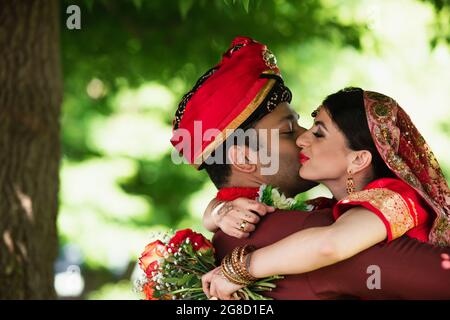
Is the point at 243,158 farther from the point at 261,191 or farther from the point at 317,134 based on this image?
the point at 317,134

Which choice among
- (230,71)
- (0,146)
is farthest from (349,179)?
(0,146)

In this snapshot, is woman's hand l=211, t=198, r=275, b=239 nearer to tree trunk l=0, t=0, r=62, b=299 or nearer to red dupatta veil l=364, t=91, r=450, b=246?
red dupatta veil l=364, t=91, r=450, b=246

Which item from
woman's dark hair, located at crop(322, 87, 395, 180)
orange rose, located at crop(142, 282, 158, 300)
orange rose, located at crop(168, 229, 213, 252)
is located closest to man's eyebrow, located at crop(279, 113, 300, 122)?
woman's dark hair, located at crop(322, 87, 395, 180)

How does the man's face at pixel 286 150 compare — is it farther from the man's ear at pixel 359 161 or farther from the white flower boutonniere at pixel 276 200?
the man's ear at pixel 359 161

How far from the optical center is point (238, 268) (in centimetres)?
286

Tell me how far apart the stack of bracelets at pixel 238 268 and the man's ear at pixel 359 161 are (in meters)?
0.47

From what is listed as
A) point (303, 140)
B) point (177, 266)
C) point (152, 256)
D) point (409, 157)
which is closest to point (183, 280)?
point (177, 266)

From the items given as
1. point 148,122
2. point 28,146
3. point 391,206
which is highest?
point 148,122

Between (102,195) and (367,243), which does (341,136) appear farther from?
(102,195)

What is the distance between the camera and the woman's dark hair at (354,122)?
9.65ft

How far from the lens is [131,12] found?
6.36 metres

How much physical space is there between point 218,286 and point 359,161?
65 cm

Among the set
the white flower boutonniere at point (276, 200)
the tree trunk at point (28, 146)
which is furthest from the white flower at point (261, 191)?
the tree trunk at point (28, 146)

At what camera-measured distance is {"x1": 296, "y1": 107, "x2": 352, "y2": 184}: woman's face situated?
3.03 m
